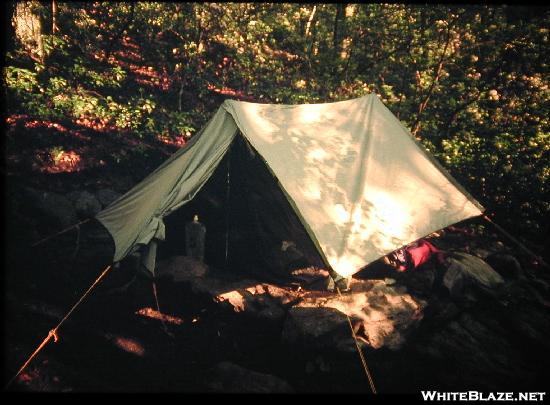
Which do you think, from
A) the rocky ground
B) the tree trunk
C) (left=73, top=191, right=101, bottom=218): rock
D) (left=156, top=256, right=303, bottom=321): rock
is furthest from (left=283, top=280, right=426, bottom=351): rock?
the tree trunk

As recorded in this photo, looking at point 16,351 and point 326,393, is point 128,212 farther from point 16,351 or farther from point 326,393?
point 326,393

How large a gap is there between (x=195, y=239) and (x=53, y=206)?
2621mm

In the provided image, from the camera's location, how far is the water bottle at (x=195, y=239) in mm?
5823

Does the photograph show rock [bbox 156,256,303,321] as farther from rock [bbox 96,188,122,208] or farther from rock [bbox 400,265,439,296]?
rock [bbox 96,188,122,208]

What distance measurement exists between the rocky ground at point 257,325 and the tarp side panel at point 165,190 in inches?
38.4

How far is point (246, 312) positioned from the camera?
486 cm

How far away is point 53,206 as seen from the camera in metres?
5.96

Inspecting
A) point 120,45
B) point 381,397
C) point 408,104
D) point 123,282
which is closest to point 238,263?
point 123,282

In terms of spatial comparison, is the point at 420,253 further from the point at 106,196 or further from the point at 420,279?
the point at 106,196

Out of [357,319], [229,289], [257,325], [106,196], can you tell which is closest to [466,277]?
[357,319]

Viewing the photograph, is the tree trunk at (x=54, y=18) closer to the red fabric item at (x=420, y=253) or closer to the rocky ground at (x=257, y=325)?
the rocky ground at (x=257, y=325)

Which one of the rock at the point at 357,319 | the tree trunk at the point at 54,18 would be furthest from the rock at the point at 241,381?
the tree trunk at the point at 54,18

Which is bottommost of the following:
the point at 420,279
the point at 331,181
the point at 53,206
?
the point at 420,279

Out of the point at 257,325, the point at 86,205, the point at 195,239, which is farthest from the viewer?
the point at 86,205
